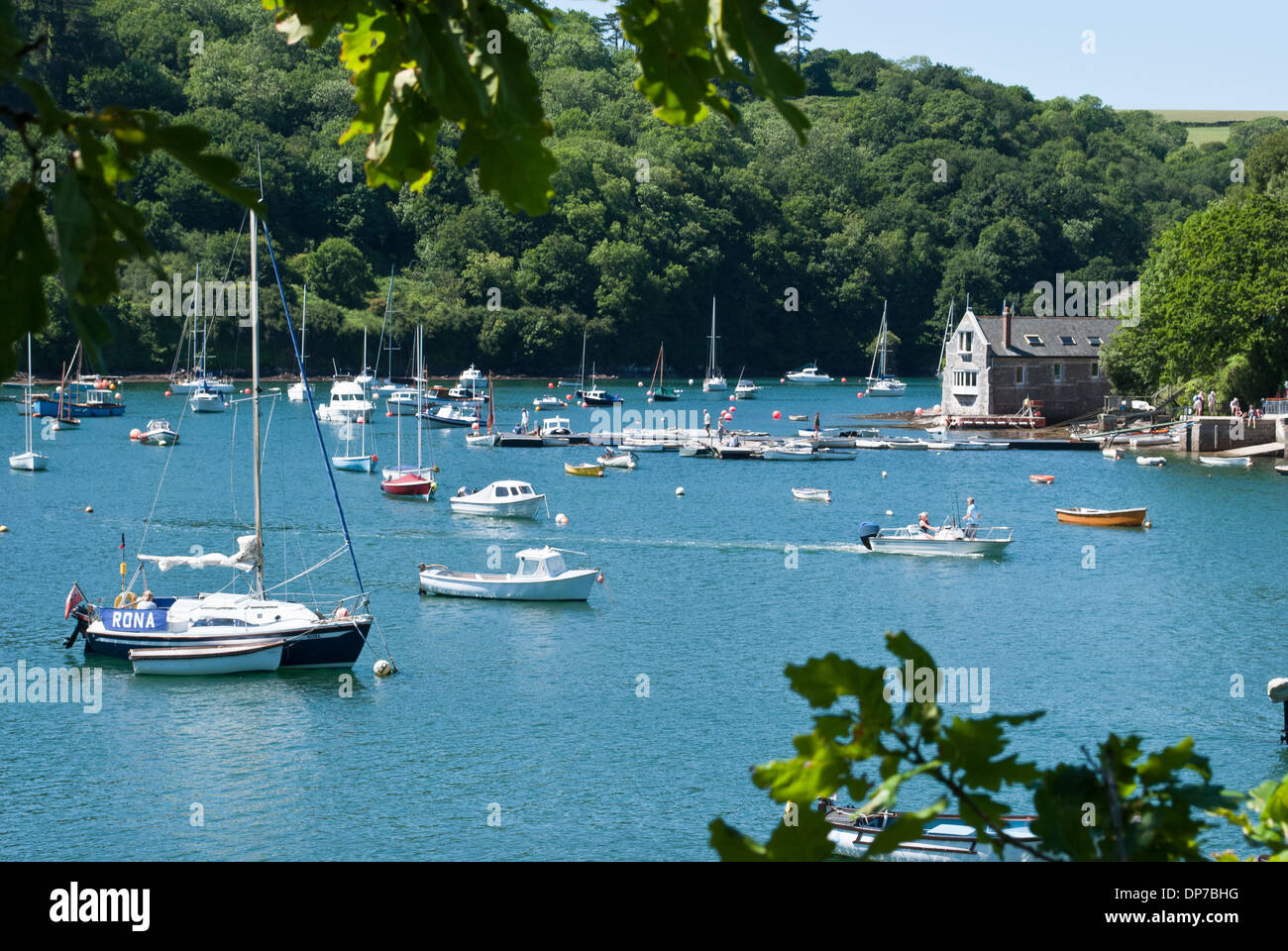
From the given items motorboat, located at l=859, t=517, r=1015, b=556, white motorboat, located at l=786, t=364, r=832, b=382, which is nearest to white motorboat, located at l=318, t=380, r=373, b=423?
motorboat, located at l=859, t=517, r=1015, b=556

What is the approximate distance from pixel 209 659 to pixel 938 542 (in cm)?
2610

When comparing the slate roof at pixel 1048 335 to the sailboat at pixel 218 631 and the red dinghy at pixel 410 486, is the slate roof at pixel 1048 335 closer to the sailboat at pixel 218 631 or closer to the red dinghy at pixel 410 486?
the red dinghy at pixel 410 486

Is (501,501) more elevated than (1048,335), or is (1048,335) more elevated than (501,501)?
(1048,335)

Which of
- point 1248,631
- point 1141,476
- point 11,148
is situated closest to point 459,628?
point 1248,631

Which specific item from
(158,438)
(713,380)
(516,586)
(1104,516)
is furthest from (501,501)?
(713,380)

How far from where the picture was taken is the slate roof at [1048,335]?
9500 cm

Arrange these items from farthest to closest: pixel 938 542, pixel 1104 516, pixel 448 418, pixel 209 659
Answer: pixel 448 418 < pixel 1104 516 < pixel 938 542 < pixel 209 659

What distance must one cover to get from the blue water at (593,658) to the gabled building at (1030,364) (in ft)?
→ 91.1

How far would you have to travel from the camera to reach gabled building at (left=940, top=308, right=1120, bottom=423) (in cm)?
9531

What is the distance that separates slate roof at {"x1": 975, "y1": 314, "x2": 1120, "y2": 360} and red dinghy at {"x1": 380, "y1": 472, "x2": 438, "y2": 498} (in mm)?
47305

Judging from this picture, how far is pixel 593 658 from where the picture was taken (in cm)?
3456

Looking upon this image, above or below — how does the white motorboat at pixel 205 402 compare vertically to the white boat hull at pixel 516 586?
above

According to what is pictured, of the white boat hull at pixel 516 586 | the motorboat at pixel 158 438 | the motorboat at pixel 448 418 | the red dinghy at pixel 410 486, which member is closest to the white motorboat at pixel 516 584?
the white boat hull at pixel 516 586

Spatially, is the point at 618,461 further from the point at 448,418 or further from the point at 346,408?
the point at 346,408
